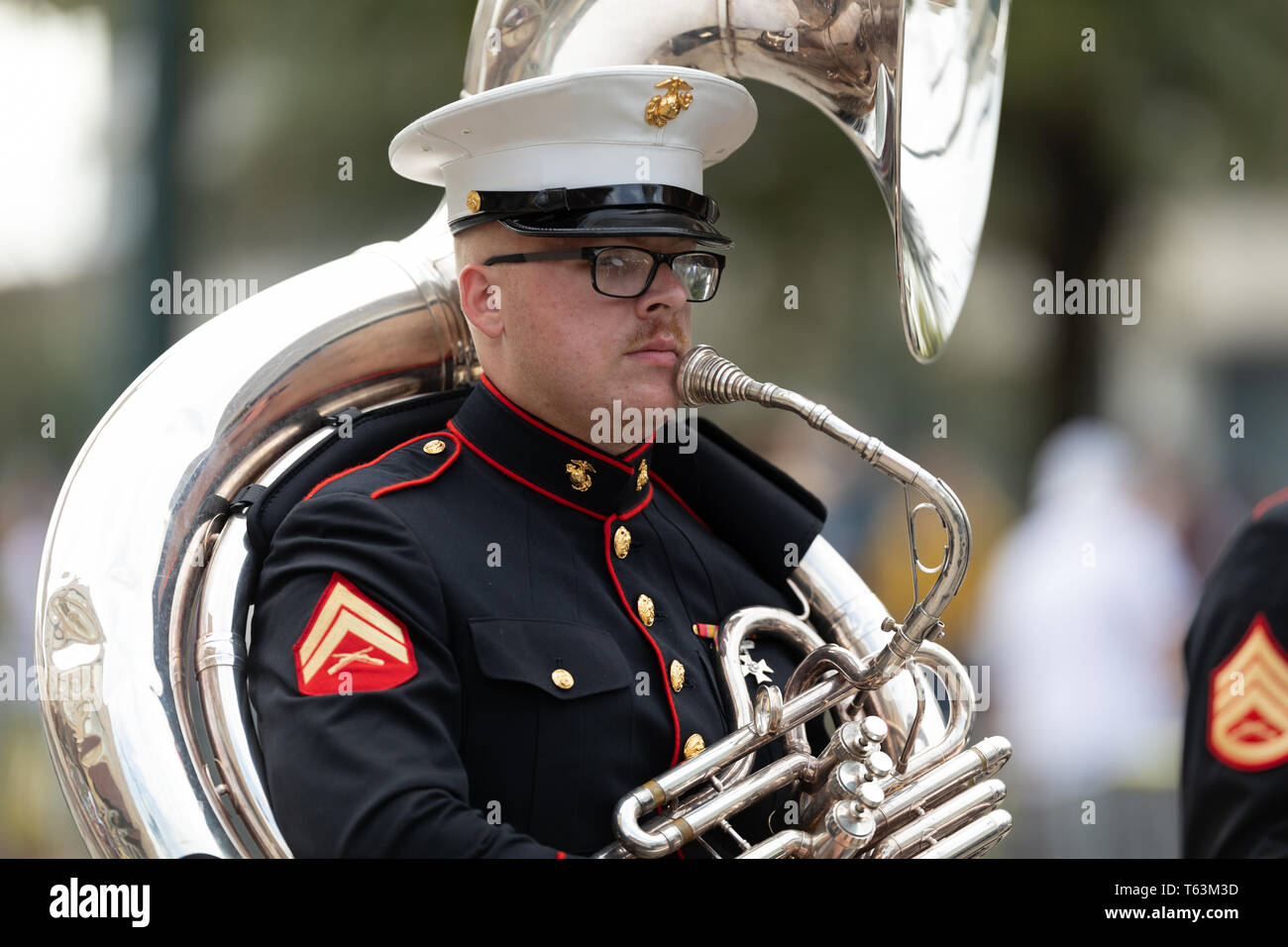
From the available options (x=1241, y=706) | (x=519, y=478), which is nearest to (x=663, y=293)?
(x=519, y=478)

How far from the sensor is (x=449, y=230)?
8.92ft

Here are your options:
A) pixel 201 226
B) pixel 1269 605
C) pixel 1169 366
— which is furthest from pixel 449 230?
pixel 1169 366

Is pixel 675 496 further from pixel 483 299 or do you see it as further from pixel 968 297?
pixel 968 297

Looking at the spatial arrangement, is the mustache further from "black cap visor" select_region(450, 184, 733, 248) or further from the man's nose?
"black cap visor" select_region(450, 184, 733, 248)

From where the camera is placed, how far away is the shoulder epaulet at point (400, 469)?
7.84 feet

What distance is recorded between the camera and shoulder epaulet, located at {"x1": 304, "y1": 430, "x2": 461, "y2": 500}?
239 cm

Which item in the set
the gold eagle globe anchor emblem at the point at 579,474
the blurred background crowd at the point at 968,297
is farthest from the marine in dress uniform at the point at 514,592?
the blurred background crowd at the point at 968,297

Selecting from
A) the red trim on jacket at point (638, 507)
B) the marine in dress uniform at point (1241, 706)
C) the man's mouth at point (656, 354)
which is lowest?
the marine in dress uniform at point (1241, 706)

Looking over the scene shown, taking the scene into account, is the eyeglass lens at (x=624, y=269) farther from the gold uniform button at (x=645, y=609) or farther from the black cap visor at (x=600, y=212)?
the gold uniform button at (x=645, y=609)

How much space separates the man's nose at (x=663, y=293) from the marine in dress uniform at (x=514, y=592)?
8 cm

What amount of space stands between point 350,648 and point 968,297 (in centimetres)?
602

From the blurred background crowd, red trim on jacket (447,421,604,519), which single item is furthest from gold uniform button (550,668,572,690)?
the blurred background crowd

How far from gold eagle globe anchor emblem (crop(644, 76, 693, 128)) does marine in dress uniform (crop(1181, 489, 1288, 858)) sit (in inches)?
43.5
